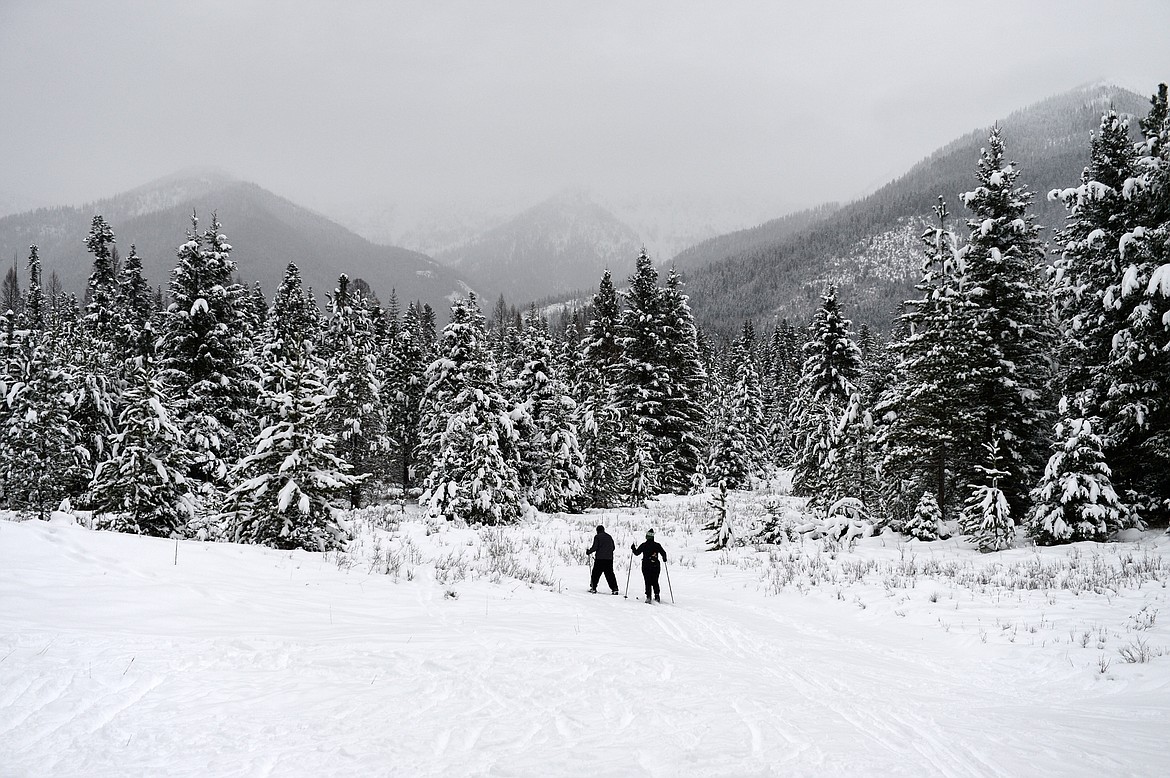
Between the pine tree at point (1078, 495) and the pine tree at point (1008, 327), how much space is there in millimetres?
3033

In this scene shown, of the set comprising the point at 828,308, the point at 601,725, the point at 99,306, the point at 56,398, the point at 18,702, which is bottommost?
the point at 601,725

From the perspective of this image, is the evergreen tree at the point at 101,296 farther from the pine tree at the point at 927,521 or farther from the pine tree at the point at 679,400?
the pine tree at the point at 927,521

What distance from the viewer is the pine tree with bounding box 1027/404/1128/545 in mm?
15281

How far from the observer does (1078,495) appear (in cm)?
1537

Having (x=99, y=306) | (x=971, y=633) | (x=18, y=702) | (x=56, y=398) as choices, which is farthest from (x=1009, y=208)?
(x=99, y=306)

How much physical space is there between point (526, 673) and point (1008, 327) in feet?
68.1

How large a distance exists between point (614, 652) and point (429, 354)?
1449 inches

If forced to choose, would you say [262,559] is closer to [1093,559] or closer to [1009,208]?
[1093,559]

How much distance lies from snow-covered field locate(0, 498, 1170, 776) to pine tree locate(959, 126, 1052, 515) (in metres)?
7.80

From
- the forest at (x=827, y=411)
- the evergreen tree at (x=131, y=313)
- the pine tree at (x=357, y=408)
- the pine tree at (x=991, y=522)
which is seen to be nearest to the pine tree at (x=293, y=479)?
the forest at (x=827, y=411)

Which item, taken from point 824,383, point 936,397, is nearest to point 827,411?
point 824,383

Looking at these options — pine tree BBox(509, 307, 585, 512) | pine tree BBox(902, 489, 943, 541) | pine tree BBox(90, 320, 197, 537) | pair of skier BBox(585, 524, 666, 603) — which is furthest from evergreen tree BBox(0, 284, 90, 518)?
pine tree BBox(902, 489, 943, 541)

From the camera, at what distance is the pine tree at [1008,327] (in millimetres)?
19078

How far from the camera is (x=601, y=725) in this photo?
192 inches
